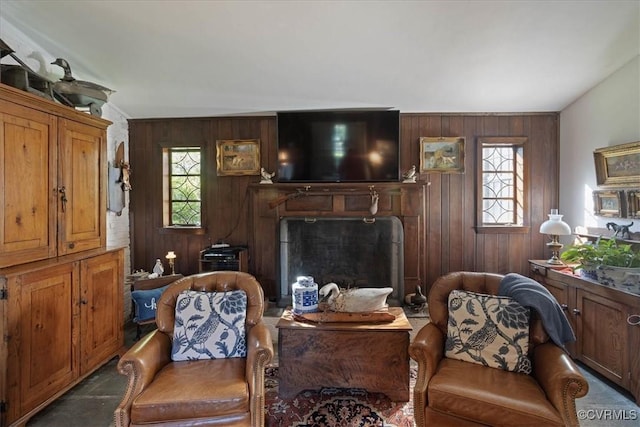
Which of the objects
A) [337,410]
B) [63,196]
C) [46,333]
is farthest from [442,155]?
[46,333]

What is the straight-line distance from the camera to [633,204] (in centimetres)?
303

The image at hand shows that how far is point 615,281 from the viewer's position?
2.51 meters

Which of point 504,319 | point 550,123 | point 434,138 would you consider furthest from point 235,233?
point 550,123

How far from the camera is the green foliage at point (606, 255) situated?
8.25 ft

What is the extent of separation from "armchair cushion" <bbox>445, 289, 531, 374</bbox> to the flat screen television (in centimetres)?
214

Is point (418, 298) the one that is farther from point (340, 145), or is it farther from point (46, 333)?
point (46, 333)

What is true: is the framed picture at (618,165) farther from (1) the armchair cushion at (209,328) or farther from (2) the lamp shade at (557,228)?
(1) the armchair cushion at (209,328)

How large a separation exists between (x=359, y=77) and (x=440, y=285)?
219cm

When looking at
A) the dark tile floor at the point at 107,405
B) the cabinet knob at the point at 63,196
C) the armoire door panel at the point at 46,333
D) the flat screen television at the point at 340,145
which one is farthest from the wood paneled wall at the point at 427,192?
the armoire door panel at the point at 46,333

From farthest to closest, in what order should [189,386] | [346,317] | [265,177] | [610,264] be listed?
1. [265,177]
2. [610,264]
3. [346,317]
4. [189,386]

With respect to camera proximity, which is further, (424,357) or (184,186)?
(184,186)

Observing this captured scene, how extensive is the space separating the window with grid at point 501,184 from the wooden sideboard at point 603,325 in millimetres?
1349

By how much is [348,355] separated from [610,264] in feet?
6.87

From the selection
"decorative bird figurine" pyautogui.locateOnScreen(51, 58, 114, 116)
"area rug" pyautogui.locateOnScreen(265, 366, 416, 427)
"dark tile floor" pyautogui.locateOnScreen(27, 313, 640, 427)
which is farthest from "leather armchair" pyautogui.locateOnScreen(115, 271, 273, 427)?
"decorative bird figurine" pyautogui.locateOnScreen(51, 58, 114, 116)
